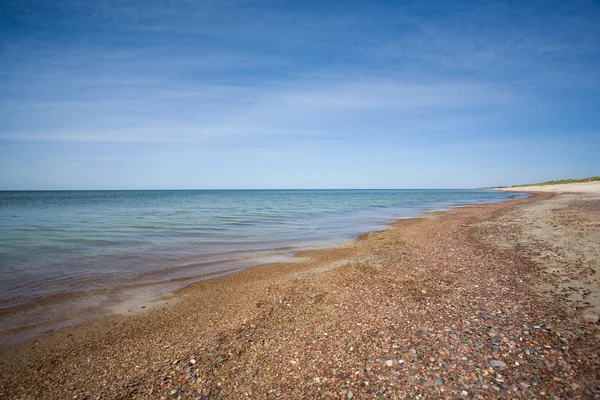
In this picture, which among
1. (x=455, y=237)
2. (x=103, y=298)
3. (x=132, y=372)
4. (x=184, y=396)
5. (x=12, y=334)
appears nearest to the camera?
(x=184, y=396)

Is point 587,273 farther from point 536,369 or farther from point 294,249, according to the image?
point 294,249

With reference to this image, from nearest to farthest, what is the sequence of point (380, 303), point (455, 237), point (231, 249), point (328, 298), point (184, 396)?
point (184, 396) → point (380, 303) → point (328, 298) → point (231, 249) → point (455, 237)

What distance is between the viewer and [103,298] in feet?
28.8

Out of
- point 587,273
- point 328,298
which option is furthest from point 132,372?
point 587,273

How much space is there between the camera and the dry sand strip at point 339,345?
4.32 meters

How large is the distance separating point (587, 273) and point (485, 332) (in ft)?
20.0

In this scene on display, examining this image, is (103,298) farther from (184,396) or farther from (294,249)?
(294,249)

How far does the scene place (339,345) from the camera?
5.31 metres

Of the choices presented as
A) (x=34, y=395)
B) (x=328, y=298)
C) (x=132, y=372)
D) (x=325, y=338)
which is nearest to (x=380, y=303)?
(x=328, y=298)

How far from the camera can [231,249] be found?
15.4 m

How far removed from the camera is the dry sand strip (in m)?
4.32

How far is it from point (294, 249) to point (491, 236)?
10.9m

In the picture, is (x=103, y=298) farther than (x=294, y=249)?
No

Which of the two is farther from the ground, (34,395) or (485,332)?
(485,332)
